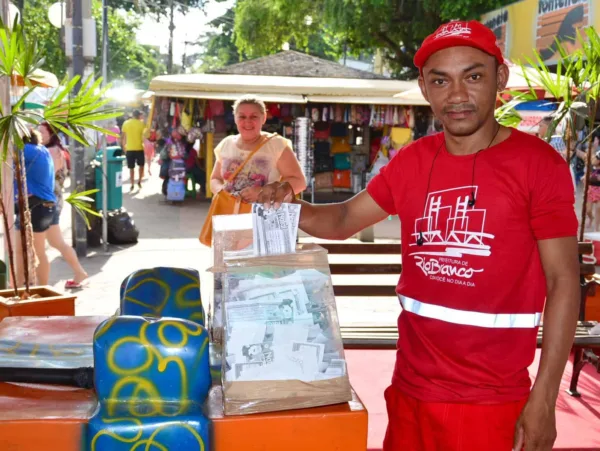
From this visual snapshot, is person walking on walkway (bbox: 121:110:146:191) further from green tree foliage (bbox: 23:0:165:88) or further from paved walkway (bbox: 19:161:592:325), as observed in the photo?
green tree foliage (bbox: 23:0:165:88)

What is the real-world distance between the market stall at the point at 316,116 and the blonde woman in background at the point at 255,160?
8.06m

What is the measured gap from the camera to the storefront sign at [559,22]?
52.3 ft

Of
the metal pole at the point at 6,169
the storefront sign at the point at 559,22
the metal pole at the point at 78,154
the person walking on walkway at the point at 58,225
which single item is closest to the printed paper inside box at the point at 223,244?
the metal pole at the point at 6,169

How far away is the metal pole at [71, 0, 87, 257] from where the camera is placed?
9.14m

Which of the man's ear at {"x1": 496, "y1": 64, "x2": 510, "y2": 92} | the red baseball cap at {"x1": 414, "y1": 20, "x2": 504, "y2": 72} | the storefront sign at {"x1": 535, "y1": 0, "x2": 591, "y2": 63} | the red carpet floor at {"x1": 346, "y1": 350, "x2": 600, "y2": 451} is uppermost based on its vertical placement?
the storefront sign at {"x1": 535, "y1": 0, "x2": 591, "y2": 63}

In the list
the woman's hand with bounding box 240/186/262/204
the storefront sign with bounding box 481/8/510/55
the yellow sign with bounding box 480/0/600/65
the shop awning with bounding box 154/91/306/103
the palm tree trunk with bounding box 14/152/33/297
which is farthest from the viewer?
the storefront sign with bounding box 481/8/510/55

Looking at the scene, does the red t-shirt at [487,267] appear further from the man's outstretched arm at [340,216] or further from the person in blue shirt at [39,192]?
the person in blue shirt at [39,192]

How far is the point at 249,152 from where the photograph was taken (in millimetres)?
5828

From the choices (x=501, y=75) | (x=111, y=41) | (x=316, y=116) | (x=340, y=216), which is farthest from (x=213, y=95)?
(x=111, y=41)

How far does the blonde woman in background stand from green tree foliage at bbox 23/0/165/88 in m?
15.4

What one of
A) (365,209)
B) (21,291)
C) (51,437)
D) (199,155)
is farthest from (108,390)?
(199,155)

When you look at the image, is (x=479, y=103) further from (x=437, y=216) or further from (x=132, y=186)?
(x=132, y=186)

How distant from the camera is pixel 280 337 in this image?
81.7 inches

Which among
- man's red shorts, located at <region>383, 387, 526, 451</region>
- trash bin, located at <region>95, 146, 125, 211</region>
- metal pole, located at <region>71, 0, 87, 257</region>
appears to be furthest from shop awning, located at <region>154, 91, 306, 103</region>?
man's red shorts, located at <region>383, 387, 526, 451</region>
